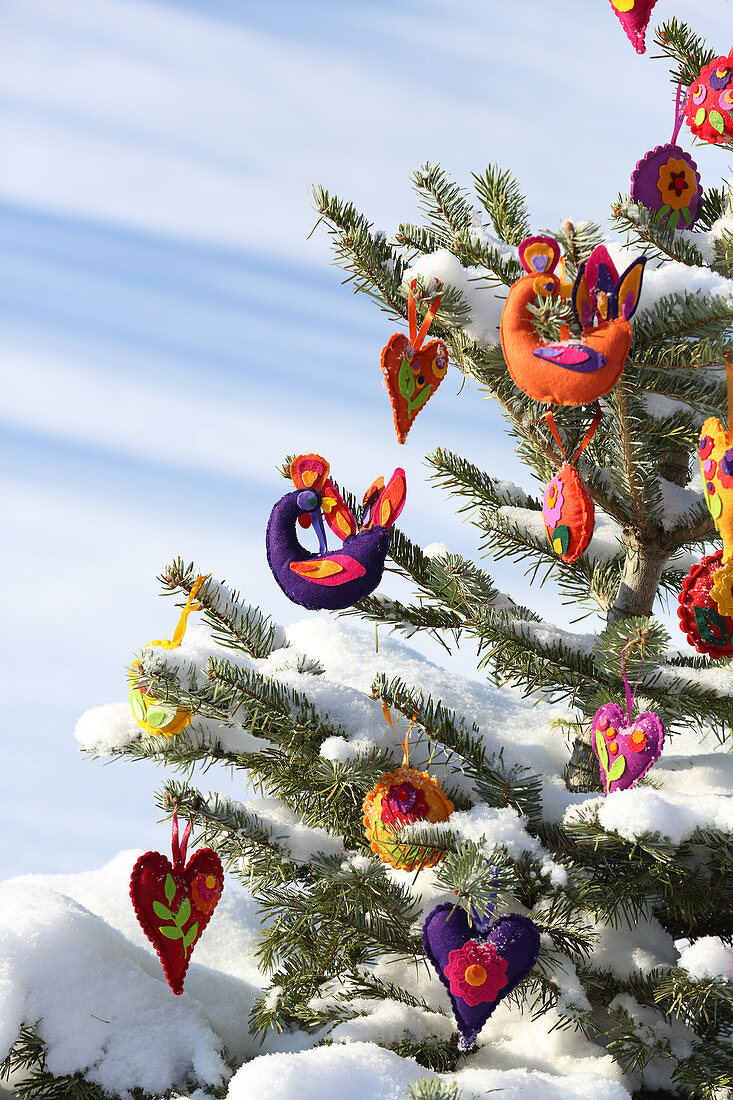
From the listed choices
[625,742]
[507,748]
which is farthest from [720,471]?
[507,748]

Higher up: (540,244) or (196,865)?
(540,244)

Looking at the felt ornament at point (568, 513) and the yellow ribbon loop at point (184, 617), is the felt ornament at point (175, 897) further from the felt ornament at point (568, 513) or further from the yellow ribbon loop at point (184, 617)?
the felt ornament at point (568, 513)

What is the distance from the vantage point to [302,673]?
7.03ft

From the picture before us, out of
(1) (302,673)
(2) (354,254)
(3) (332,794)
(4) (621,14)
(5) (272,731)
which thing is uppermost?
(4) (621,14)

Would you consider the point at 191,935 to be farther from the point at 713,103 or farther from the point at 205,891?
the point at 713,103

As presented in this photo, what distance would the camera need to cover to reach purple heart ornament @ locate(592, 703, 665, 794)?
5.76ft

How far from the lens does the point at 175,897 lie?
6.72 ft

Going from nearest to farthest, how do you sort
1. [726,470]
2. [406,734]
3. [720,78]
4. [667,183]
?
[726,470], [406,734], [667,183], [720,78]

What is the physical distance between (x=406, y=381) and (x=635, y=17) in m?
1.23

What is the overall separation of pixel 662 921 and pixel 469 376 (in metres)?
1.34

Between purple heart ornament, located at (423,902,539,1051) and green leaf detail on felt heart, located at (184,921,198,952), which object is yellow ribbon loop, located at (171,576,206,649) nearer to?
green leaf detail on felt heart, located at (184,921,198,952)

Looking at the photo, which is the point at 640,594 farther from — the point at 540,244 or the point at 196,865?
the point at 196,865

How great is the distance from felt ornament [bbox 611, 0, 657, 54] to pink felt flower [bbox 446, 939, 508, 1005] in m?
2.21

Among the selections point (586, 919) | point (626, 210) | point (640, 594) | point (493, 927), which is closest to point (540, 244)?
point (626, 210)
